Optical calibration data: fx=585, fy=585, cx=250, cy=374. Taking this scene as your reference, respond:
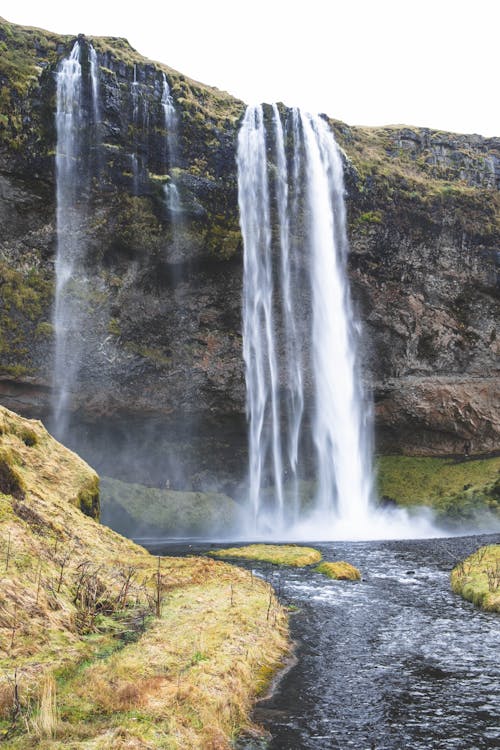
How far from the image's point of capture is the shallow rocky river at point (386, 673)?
310 inches

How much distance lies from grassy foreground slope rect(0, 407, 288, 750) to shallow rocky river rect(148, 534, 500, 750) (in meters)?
0.73

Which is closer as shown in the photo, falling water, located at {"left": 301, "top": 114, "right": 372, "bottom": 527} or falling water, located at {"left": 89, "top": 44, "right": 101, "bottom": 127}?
falling water, located at {"left": 89, "top": 44, "right": 101, "bottom": 127}

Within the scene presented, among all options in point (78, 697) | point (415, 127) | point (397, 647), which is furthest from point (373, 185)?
point (78, 697)

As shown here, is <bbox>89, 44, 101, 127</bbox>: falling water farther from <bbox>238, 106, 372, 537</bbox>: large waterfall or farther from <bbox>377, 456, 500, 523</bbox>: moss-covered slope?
<bbox>377, 456, 500, 523</bbox>: moss-covered slope

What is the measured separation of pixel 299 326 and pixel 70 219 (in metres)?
19.6

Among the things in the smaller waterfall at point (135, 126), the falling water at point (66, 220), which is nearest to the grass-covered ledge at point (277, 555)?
the falling water at point (66, 220)

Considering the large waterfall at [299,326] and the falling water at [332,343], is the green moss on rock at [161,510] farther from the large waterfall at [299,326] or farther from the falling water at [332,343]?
the falling water at [332,343]

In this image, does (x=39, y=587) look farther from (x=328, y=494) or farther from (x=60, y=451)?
(x=328, y=494)

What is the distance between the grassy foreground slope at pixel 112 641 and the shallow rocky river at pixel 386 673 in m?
0.73

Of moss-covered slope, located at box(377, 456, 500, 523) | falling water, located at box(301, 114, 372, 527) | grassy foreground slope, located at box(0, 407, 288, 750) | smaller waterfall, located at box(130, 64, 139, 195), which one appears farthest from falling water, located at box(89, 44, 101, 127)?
moss-covered slope, located at box(377, 456, 500, 523)

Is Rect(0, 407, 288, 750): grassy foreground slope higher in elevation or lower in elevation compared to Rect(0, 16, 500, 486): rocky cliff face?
lower

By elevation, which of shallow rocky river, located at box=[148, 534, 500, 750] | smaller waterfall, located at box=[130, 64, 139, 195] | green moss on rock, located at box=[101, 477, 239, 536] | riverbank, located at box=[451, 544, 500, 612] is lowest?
shallow rocky river, located at box=[148, 534, 500, 750]

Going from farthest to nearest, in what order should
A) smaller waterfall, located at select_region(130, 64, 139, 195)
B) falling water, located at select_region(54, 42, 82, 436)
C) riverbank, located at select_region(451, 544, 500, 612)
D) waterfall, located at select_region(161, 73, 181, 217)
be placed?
waterfall, located at select_region(161, 73, 181, 217) → smaller waterfall, located at select_region(130, 64, 139, 195) → falling water, located at select_region(54, 42, 82, 436) → riverbank, located at select_region(451, 544, 500, 612)

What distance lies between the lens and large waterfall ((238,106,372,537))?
4597cm
